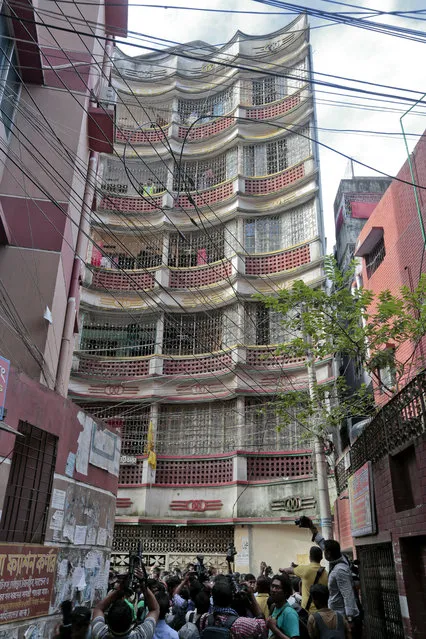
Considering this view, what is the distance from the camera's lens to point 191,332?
850 inches

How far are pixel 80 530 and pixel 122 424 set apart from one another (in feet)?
39.6

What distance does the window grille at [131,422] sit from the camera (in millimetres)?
19875

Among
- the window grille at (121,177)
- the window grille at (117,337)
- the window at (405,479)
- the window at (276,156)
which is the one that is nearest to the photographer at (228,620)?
the window at (405,479)

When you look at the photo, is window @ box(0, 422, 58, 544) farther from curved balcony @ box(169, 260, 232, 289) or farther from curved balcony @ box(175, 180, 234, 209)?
curved balcony @ box(175, 180, 234, 209)

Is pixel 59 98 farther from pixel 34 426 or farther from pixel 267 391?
pixel 267 391

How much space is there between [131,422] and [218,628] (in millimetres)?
16967

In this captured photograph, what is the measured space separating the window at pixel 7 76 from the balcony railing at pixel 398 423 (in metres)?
7.53

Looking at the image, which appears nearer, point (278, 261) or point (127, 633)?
point (127, 633)

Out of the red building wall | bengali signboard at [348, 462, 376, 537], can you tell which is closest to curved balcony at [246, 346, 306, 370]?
the red building wall

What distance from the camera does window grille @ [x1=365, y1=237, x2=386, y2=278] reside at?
15789 millimetres

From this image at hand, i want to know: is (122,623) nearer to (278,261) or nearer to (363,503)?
(363,503)

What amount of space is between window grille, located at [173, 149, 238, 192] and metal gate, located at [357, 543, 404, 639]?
18.8 metres

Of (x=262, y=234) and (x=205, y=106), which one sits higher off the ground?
(x=205, y=106)

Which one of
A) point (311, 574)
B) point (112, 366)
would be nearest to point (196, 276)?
point (112, 366)
